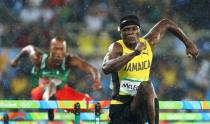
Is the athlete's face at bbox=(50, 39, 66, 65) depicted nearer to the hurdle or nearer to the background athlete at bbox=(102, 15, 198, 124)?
the hurdle

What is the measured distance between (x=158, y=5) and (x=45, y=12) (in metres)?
2.07

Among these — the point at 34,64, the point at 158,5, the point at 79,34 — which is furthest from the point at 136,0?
the point at 34,64

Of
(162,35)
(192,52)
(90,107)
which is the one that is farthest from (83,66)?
(192,52)

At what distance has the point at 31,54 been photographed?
10.2 meters

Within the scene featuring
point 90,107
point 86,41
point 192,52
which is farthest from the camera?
point 86,41

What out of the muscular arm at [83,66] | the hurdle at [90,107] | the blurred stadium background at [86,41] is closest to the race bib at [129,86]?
the hurdle at [90,107]

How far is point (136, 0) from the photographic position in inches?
459

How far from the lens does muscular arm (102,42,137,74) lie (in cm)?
501

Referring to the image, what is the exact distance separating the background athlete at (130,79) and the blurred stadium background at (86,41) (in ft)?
17.3

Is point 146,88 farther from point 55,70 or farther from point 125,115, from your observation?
point 55,70

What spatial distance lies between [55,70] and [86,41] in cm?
126

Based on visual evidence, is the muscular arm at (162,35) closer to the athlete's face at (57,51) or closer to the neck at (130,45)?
the neck at (130,45)

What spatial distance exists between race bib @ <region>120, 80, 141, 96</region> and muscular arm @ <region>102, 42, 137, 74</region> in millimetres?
279

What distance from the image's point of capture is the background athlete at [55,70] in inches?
392
